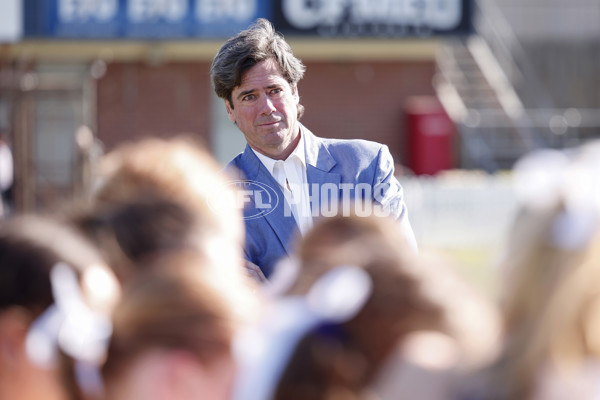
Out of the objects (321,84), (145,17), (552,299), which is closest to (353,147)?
(552,299)

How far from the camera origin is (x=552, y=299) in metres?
1.62

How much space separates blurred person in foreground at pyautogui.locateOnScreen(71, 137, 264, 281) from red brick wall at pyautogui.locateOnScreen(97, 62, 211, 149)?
15539 mm

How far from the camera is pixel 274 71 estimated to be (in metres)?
3.85

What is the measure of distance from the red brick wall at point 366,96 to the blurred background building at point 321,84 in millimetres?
23

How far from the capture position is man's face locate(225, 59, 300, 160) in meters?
3.75

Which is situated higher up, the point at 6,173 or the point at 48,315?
the point at 48,315

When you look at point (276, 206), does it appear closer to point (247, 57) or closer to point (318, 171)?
point (318, 171)

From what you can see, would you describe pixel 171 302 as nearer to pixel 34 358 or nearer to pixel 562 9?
pixel 34 358

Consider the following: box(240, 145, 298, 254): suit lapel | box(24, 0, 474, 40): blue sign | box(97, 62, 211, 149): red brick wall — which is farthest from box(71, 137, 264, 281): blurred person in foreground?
box(97, 62, 211, 149): red brick wall

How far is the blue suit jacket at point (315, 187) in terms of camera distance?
11.9 ft

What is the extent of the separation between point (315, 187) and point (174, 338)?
2.02 m

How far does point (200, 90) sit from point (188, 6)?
2292 mm

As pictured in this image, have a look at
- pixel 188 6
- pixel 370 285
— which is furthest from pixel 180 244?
pixel 188 6

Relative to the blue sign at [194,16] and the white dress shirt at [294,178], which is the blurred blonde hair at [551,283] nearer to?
the white dress shirt at [294,178]
